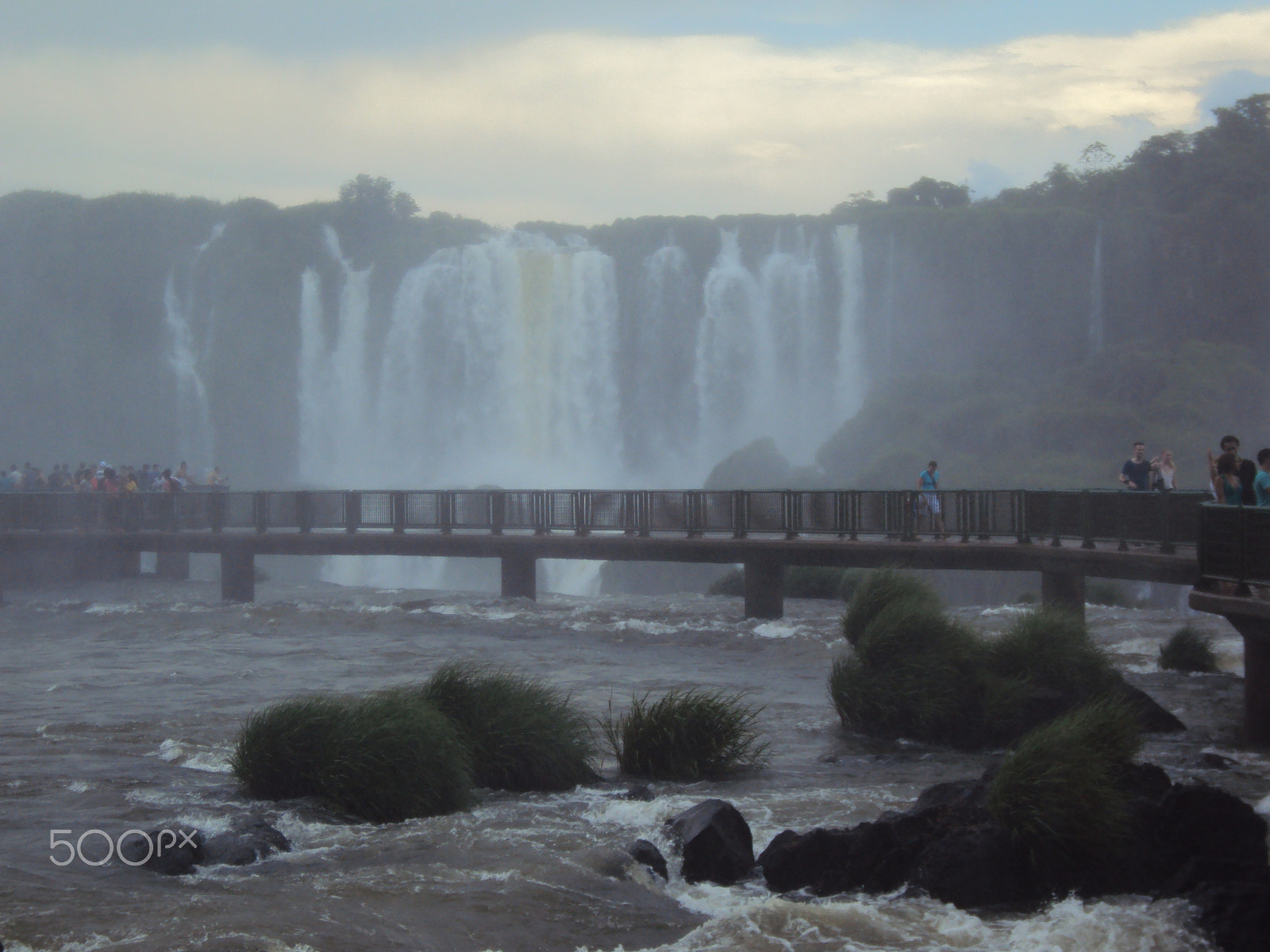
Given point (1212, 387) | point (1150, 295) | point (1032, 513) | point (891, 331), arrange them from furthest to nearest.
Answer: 1. point (891, 331)
2. point (1150, 295)
3. point (1212, 387)
4. point (1032, 513)

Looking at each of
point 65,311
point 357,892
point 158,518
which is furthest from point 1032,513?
point 65,311

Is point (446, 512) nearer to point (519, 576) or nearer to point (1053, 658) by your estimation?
point (519, 576)

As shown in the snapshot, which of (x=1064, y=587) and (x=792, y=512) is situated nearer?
(x=1064, y=587)

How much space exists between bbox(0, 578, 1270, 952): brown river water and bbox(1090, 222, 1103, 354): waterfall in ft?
160

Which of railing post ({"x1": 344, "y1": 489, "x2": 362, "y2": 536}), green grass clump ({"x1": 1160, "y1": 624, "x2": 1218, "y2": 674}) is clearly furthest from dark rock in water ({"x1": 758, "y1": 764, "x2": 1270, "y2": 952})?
railing post ({"x1": 344, "y1": 489, "x2": 362, "y2": 536})

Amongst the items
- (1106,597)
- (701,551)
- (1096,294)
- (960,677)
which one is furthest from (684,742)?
(1096,294)

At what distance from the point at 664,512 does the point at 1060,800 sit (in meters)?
18.9

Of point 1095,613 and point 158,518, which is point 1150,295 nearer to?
point 1095,613

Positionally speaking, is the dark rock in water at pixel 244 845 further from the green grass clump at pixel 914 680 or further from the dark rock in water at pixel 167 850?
the green grass clump at pixel 914 680

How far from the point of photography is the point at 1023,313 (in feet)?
227

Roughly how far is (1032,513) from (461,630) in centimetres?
Answer: 1117

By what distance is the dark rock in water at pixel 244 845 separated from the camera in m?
8.59

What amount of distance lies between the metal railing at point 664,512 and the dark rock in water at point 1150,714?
5.40 m

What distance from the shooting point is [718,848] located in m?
8.59
